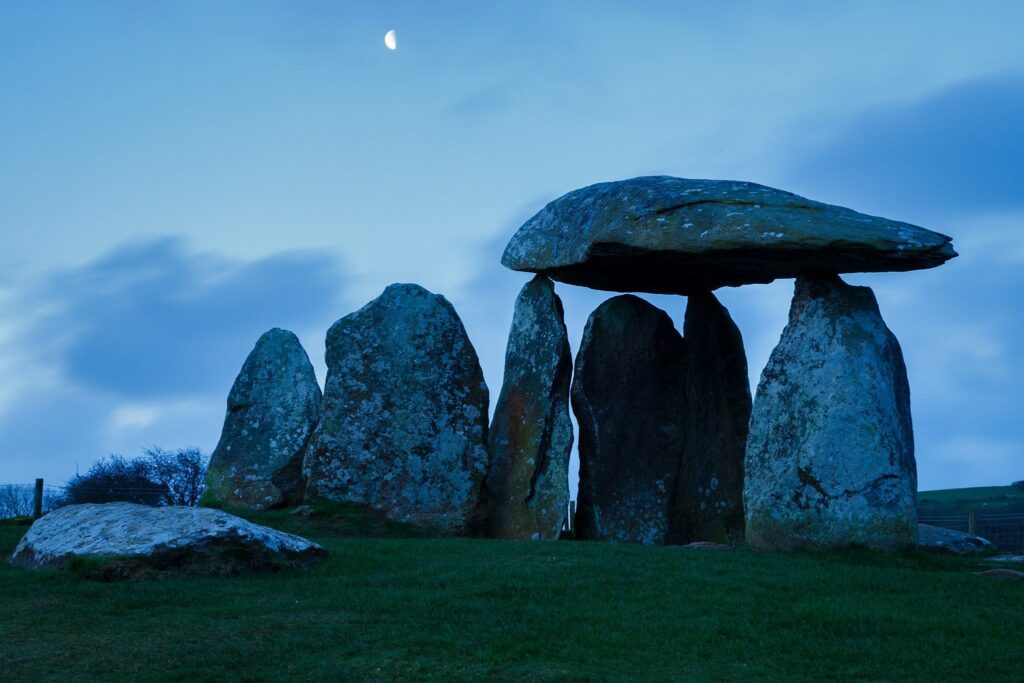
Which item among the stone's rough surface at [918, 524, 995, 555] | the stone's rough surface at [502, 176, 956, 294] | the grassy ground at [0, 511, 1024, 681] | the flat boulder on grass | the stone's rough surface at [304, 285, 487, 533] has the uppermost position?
the stone's rough surface at [502, 176, 956, 294]

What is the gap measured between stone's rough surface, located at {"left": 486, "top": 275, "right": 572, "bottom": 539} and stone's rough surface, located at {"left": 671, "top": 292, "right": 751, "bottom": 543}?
241cm

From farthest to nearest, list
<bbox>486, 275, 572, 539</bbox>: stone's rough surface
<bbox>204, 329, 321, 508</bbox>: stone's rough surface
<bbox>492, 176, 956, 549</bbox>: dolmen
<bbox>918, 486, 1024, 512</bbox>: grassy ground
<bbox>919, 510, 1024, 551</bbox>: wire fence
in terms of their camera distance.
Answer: <bbox>918, 486, 1024, 512</bbox>: grassy ground, <bbox>919, 510, 1024, 551</bbox>: wire fence, <bbox>204, 329, 321, 508</bbox>: stone's rough surface, <bbox>486, 275, 572, 539</bbox>: stone's rough surface, <bbox>492, 176, 956, 549</bbox>: dolmen

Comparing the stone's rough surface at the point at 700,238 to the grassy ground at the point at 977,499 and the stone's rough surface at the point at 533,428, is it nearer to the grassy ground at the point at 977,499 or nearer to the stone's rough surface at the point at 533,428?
the stone's rough surface at the point at 533,428

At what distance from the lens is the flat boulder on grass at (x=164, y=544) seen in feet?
49.2

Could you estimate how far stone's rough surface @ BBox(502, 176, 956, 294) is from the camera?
18.7 m

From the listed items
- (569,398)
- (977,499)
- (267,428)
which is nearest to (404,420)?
(569,398)

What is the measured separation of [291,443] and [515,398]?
5.48 meters

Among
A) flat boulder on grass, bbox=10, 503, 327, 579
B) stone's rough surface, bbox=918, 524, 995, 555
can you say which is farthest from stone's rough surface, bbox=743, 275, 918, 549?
flat boulder on grass, bbox=10, 503, 327, 579

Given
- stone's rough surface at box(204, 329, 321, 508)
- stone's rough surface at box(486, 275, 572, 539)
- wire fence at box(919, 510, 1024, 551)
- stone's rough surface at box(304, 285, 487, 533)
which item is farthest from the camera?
wire fence at box(919, 510, 1024, 551)

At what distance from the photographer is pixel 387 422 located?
23484 millimetres

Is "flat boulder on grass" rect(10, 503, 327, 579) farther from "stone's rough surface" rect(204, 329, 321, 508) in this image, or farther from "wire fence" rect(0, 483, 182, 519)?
"wire fence" rect(0, 483, 182, 519)

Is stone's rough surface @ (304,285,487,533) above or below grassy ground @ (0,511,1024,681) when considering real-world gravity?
above

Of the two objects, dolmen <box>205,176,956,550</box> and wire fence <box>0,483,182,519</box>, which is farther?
wire fence <box>0,483,182,519</box>

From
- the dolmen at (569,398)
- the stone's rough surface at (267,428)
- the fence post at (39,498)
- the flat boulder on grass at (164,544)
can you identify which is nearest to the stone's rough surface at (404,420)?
the dolmen at (569,398)
